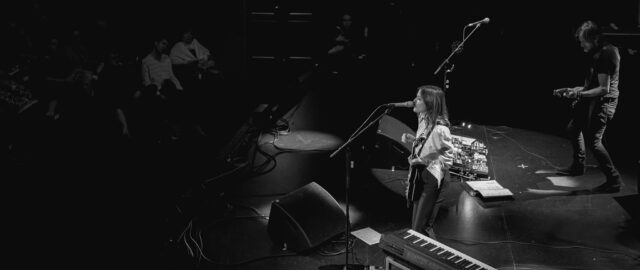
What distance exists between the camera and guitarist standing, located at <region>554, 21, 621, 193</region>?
5.11 meters

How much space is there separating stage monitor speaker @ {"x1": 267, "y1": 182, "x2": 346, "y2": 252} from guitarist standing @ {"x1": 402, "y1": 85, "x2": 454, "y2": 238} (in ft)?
2.38

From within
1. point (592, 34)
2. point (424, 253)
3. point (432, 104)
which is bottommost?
point (424, 253)

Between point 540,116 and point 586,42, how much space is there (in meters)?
3.62

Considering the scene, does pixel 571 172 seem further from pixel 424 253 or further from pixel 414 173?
pixel 424 253

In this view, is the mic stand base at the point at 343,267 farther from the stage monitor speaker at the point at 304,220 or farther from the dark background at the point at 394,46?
the dark background at the point at 394,46

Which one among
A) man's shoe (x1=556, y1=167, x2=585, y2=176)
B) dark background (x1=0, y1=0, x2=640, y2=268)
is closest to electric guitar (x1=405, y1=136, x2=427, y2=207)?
man's shoe (x1=556, y1=167, x2=585, y2=176)

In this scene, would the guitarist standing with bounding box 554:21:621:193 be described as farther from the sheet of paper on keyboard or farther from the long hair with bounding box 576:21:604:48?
the sheet of paper on keyboard

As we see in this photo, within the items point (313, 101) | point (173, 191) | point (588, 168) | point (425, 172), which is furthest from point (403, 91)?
point (173, 191)

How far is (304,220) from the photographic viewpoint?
14.1 feet

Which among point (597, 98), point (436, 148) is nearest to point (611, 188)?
point (597, 98)

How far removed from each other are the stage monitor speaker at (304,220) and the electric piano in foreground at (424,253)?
1.03 m

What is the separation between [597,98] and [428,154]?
99.6 inches

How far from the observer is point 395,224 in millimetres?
4902

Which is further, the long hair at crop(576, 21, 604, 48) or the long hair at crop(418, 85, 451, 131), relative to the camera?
the long hair at crop(576, 21, 604, 48)
